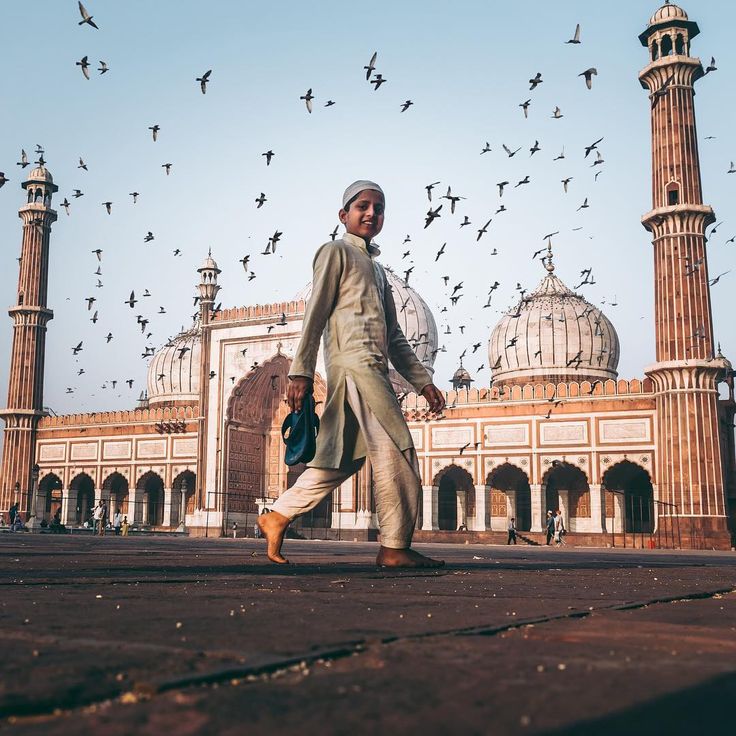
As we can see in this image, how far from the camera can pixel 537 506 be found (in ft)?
80.4

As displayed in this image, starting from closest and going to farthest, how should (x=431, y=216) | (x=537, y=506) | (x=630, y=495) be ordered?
(x=431, y=216) → (x=537, y=506) → (x=630, y=495)

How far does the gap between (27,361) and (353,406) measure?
31556 mm

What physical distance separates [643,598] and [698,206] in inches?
844

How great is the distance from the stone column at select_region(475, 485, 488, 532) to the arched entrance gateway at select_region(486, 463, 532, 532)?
1338mm

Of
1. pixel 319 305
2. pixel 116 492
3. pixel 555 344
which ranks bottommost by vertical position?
pixel 116 492

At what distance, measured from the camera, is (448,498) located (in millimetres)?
28984

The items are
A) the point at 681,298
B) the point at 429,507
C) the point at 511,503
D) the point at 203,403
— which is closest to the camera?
the point at 681,298

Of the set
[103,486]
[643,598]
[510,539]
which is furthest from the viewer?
[103,486]

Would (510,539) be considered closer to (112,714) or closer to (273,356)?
(273,356)

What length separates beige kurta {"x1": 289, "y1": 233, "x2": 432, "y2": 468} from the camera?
4.30 m

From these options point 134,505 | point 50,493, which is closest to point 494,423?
point 134,505

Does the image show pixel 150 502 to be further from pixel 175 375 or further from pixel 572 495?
pixel 572 495

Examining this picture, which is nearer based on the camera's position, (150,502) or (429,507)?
(429,507)

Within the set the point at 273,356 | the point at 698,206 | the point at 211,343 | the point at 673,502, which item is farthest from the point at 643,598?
the point at 211,343
